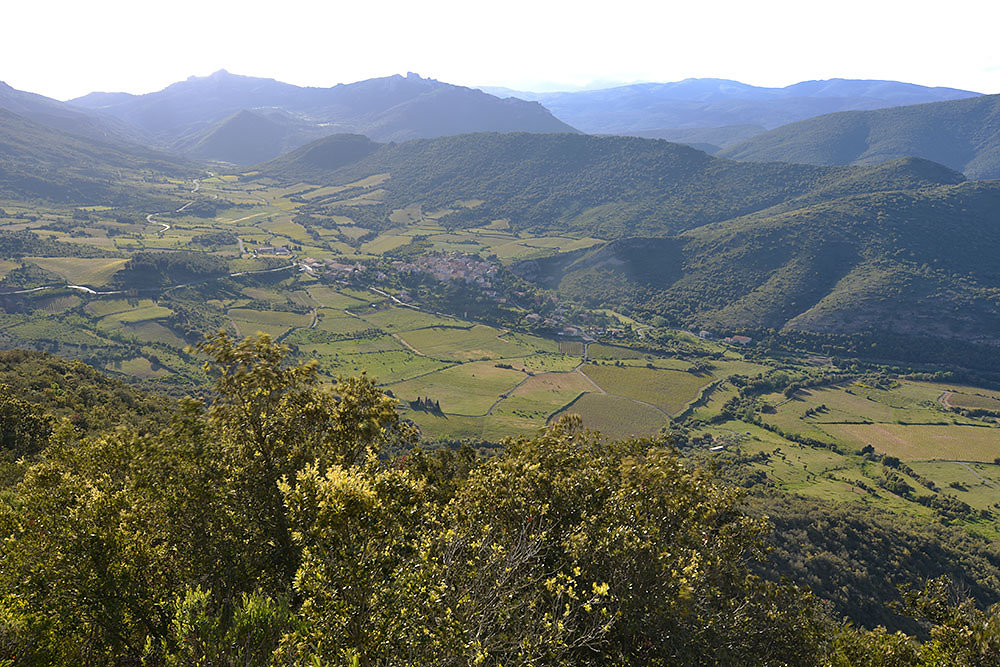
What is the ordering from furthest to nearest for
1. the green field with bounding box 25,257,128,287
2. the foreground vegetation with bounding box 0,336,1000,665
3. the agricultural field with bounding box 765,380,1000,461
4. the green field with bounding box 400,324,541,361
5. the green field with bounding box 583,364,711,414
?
1. the green field with bounding box 25,257,128,287
2. the green field with bounding box 400,324,541,361
3. the green field with bounding box 583,364,711,414
4. the agricultural field with bounding box 765,380,1000,461
5. the foreground vegetation with bounding box 0,336,1000,665

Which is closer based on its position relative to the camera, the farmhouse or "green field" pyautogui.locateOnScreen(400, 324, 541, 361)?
"green field" pyautogui.locateOnScreen(400, 324, 541, 361)

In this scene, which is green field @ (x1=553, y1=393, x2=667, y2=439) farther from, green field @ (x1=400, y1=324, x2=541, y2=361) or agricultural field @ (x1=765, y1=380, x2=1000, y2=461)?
green field @ (x1=400, y1=324, x2=541, y2=361)

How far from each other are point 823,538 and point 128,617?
2838 inches

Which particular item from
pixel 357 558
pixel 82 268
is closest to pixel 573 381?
pixel 357 558

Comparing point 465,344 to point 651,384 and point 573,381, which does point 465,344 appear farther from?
point 651,384

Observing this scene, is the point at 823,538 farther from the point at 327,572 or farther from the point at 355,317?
the point at 355,317

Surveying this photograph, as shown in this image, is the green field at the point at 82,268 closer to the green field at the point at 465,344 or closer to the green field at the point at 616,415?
the green field at the point at 465,344

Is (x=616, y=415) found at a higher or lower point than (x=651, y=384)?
lower

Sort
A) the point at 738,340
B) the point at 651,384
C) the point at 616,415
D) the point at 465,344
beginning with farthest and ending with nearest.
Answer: the point at 738,340 → the point at 465,344 → the point at 651,384 → the point at 616,415

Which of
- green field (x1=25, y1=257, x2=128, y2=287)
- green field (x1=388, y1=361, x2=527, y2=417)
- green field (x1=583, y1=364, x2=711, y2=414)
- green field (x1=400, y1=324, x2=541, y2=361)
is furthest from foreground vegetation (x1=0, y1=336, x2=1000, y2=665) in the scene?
green field (x1=25, y1=257, x2=128, y2=287)

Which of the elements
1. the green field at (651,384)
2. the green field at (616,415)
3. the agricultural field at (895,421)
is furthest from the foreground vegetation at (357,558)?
the agricultural field at (895,421)

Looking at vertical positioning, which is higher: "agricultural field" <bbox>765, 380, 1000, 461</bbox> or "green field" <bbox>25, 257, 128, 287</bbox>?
"green field" <bbox>25, 257, 128, 287</bbox>

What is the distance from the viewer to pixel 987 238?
186m

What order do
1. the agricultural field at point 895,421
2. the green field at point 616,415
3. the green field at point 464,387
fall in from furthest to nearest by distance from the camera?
the green field at point 464,387, the green field at point 616,415, the agricultural field at point 895,421
